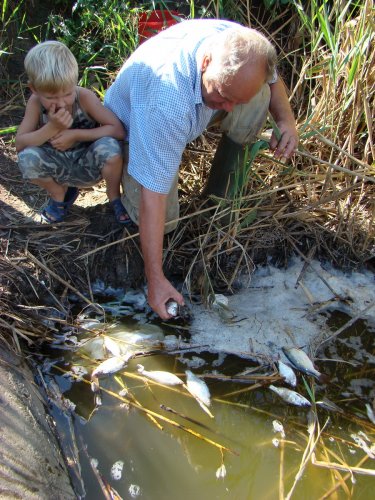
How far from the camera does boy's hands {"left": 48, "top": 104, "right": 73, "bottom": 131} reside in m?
2.21

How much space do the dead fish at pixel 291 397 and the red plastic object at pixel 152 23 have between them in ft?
6.69

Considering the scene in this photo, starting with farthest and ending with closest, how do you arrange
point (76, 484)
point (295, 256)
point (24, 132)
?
point (295, 256) → point (24, 132) → point (76, 484)

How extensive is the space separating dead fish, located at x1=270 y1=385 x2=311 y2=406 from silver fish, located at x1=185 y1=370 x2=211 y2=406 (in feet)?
0.95

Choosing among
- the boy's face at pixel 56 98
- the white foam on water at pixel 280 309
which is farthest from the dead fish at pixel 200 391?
the boy's face at pixel 56 98

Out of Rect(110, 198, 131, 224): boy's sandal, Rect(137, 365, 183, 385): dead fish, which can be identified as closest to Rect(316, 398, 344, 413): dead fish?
Rect(137, 365, 183, 385): dead fish

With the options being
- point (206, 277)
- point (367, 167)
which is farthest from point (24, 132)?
point (367, 167)

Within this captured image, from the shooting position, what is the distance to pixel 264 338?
248 centimetres

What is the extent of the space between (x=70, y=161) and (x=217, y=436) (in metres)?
1.34

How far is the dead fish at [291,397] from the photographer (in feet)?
7.17

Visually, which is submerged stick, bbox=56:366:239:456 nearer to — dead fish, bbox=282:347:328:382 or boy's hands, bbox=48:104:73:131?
dead fish, bbox=282:347:328:382

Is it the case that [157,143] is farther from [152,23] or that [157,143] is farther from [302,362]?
[152,23]

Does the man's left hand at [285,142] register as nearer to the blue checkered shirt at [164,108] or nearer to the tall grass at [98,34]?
the blue checkered shirt at [164,108]

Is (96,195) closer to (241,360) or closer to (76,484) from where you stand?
(241,360)

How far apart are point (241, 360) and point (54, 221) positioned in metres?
1.10
